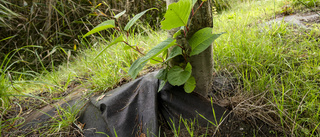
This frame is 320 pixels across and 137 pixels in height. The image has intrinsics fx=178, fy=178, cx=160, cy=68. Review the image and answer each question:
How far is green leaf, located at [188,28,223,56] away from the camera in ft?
2.69

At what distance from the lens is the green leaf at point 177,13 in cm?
70

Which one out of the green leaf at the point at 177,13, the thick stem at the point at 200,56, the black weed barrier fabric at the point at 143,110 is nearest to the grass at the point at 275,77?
the black weed barrier fabric at the point at 143,110

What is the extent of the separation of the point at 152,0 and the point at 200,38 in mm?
3113

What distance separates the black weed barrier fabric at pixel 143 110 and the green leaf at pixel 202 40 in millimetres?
336

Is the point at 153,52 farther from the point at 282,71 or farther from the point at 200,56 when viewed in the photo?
the point at 282,71

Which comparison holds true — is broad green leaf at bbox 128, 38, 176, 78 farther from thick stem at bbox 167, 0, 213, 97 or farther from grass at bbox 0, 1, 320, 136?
grass at bbox 0, 1, 320, 136

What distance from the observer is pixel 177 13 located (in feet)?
2.40

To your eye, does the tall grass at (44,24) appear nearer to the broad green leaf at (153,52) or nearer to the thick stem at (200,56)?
the thick stem at (200,56)

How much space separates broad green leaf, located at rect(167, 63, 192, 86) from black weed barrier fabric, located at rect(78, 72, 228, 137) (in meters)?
0.19

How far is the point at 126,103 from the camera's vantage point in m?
1.15

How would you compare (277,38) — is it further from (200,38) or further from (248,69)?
(200,38)

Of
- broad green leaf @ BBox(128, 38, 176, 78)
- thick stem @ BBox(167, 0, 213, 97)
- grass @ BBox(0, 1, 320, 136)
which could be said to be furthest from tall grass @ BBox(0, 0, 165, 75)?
broad green leaf @ BBox(128, 38, 176, 78)

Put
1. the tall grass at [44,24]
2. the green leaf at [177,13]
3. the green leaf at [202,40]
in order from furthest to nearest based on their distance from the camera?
the tall grass at [44,24], the green leaf at [202,40], the green leaf at [177,13]

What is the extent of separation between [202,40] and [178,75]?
0.21 meters
